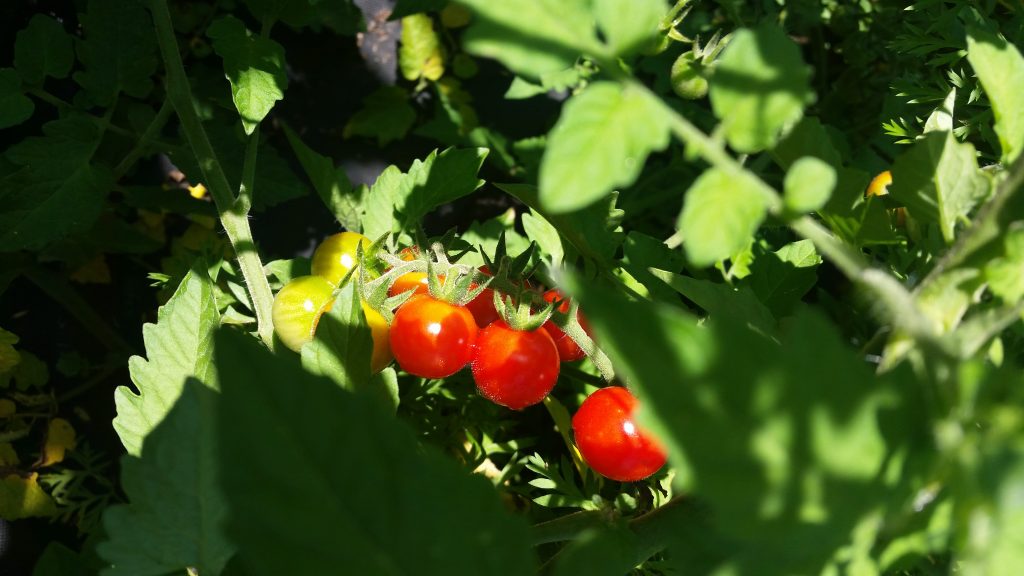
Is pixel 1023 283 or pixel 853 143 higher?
pixel 1023 283

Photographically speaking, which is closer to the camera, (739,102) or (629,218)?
(739,102)

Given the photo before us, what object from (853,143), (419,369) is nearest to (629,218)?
(853,143)

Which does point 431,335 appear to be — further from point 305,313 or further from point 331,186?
point 331,186

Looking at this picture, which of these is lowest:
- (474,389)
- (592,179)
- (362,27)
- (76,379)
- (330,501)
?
(76,379)

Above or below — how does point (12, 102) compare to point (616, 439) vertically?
above

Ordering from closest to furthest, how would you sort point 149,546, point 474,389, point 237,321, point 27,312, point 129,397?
1. point 149,546
2. point 129,397
3. point 237,321
4. point 474,389
5. point 27,312

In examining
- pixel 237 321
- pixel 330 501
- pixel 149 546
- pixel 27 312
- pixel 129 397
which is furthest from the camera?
pixel 27 312

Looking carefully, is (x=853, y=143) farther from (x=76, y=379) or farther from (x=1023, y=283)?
(x=76, y=379)

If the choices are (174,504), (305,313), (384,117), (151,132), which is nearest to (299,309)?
(305,313)
